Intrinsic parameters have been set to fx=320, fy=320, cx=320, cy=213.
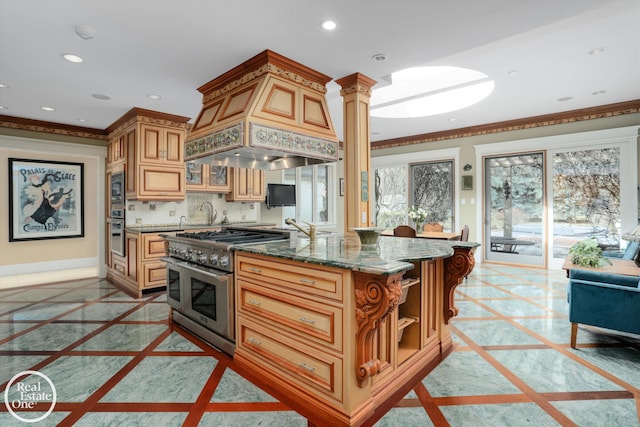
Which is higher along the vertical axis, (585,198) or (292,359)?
(585,198)

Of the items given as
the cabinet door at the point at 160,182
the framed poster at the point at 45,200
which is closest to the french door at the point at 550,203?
the cabinet door at the point at 160,182

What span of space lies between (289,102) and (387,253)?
1.69 metres

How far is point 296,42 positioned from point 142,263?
346cm

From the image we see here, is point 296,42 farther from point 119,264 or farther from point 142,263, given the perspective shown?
point 119,264

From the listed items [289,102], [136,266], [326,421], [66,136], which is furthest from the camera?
[66,136]

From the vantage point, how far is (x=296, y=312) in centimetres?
193

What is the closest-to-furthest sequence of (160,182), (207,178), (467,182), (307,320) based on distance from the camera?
(307,320), (160,182), (207,178), (467,182)

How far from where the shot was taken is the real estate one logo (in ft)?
6.14

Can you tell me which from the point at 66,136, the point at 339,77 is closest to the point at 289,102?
the point at 339,77

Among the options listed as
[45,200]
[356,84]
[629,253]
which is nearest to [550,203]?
[629,253]

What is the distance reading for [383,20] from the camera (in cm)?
229

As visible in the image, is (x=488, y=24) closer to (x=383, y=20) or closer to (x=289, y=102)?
(x=383, y=20)

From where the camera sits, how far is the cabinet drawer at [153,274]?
14.2 ft

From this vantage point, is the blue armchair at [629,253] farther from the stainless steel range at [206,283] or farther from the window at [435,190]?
the stainless steel range at [206,283]
